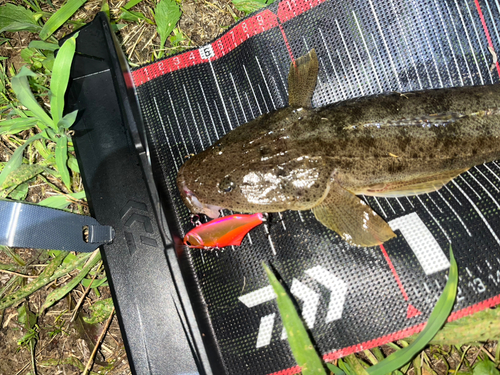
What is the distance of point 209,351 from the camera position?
9.45 ft

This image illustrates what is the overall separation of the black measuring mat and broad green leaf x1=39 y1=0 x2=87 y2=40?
3.54ft

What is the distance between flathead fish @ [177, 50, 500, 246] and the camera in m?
2.65

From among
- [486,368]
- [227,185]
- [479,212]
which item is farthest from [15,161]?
[486,368]

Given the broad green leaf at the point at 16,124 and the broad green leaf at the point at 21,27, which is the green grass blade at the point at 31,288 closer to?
the broad green leaf at the point at 16,124

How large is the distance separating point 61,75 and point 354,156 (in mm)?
2507

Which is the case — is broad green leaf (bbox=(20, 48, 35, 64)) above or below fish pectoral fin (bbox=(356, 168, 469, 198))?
above

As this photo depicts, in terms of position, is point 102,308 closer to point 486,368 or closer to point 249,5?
point 249,5

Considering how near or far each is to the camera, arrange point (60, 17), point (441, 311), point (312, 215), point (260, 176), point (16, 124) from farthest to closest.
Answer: point (60, 17)
point (16, 124)
point (312, 215)
point (260, 176)
point (441, 311)

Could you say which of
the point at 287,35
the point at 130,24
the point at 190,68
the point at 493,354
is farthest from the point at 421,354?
the point at 130,24

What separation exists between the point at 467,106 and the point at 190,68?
A: 2269 millimetres

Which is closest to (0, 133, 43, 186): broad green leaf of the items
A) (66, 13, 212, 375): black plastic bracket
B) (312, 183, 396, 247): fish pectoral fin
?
(66, 13, 212, 375): black plastic bracket

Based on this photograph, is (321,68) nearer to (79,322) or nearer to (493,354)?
(493,354)

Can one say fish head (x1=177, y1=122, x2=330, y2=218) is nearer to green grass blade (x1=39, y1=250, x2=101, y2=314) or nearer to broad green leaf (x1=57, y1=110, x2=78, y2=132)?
broad green leaf (x1=57, y1=110, x2=78, y2=132)

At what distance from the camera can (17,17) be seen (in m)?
3.66
